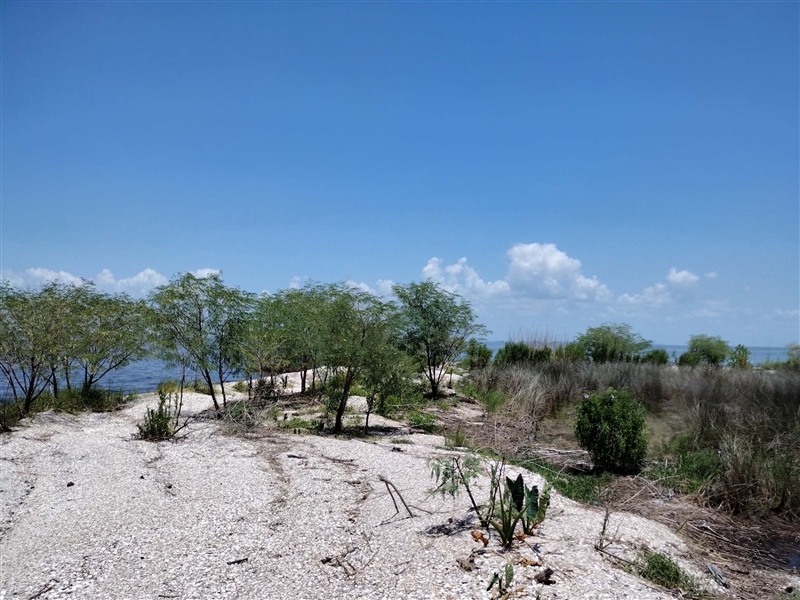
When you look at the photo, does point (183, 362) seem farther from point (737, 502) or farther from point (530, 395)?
point (737, 502)

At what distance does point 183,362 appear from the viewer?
1170 centimetres

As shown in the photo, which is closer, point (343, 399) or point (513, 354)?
point (343, 399)

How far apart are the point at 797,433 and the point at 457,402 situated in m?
8.06

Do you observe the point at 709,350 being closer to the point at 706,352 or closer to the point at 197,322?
the point at 706,352

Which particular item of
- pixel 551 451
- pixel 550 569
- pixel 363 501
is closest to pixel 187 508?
pixel 363 501

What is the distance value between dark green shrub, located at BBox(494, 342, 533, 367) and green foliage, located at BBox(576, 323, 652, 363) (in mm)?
3639

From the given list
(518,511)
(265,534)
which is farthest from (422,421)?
(518,511)

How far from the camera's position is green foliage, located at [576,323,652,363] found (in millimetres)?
23250

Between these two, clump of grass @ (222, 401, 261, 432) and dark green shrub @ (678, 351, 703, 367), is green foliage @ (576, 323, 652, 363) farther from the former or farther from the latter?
clump of grass @ (222, 401, 261, 432)

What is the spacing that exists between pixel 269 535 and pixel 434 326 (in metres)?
12.1

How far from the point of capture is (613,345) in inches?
917

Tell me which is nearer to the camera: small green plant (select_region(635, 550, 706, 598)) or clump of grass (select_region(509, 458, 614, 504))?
small green plant (select_region(635, 550, 706, 598))

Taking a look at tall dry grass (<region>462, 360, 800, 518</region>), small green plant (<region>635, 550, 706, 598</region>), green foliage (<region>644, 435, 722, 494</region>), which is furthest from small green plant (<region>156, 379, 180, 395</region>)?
small green plant (<region>635, 550, 706, 598</region>)

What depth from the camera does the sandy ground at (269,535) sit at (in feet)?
13.8
